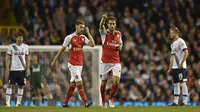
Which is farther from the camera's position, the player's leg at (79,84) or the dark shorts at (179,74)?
the dark shorts at (179,74)

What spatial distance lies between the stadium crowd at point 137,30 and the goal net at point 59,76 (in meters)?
2.14

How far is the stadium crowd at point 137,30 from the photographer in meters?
25.4

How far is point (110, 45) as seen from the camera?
1759 centimetres

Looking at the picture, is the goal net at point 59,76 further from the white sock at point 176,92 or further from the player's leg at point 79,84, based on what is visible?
the player's leg at point 79,84

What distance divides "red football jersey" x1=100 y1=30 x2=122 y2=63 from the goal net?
5091 mm

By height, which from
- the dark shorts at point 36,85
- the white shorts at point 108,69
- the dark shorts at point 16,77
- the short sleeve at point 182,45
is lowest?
the dark shorts at point 36,85

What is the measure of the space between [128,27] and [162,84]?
148 inches

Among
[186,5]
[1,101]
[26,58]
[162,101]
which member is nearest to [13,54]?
[26,58]

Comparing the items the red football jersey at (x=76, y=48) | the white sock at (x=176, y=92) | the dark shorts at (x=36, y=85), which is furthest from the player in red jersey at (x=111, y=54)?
the dark shorts at (x=36, y=85)

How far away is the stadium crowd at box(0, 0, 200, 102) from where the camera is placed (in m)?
25.4

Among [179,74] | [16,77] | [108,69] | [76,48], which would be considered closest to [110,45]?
[108,69]

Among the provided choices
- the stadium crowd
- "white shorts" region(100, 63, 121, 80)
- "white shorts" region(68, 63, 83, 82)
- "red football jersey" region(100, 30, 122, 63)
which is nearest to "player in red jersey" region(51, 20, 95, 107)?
"white shorts" region(68, 63, 83, 82)

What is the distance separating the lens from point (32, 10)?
93.6 ft

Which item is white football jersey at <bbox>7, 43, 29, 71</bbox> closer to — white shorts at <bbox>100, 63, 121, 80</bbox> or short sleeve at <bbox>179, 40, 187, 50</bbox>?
white shorts at <bbox>100, 63, 121, 80</bbox>
